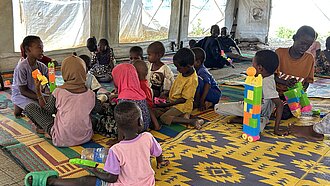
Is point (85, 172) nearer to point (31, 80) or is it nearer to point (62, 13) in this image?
point (31, 80)

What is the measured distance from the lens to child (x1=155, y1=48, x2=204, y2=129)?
3.06m

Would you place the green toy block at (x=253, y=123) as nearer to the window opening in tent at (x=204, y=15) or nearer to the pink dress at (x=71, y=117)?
the pink dress at (x=71, y=117)

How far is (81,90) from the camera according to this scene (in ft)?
8.22

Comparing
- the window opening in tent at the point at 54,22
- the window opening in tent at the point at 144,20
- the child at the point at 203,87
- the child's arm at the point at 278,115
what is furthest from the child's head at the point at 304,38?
the window opening in tent at the point at 144,20

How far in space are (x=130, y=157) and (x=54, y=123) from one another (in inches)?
42.0

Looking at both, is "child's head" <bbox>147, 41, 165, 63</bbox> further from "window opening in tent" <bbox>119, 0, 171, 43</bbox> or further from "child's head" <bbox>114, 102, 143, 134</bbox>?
"window opening in tent" <bbox>119, 0, 171, 43</bbox>

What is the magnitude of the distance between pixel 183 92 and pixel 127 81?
66 cm

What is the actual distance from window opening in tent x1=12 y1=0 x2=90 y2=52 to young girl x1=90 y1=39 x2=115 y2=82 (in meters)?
Answer: 1.35

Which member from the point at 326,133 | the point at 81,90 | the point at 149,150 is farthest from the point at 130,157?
the point at 326,133

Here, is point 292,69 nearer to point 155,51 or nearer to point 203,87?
point 203,87

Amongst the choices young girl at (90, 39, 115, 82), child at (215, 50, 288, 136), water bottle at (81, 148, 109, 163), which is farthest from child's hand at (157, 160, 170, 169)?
young girl at (90, 39, 115, 82)

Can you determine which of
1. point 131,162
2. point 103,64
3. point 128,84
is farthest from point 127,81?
point 103,64

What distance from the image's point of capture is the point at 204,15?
28.2 feet

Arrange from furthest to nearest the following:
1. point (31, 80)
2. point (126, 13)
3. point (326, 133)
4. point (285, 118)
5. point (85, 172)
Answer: point (126, 13)
point (285, 118)
point (31, 80)
point (326, 133)
point (85, 172)
